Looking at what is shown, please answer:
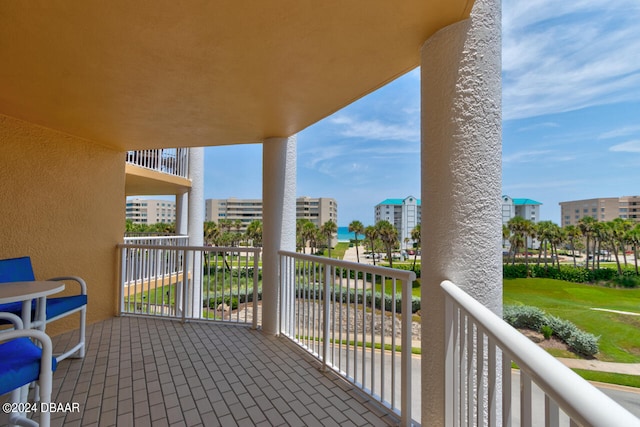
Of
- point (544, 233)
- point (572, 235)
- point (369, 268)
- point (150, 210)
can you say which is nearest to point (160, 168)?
point (369, 268)

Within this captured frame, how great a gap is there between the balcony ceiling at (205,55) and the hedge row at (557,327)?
28.0ft

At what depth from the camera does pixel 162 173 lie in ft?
23.2

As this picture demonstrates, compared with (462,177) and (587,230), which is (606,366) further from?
(587,230)

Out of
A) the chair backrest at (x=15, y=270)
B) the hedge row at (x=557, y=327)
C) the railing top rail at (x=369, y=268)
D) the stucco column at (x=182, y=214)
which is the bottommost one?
the hedge row at (x=557, y=327)

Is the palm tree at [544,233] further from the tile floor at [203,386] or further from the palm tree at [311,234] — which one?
the tile floor at [203,386]

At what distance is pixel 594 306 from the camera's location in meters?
13.3

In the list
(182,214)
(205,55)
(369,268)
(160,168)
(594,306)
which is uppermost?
(160,168)

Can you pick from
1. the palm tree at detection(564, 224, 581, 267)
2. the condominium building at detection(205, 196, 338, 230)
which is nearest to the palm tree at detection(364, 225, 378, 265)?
the condominium building at detection(205, 196, 338, 230)

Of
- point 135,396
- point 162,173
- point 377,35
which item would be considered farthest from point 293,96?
point 162,173

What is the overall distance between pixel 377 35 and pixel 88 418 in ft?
10.2

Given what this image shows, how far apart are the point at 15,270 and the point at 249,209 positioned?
4095cm

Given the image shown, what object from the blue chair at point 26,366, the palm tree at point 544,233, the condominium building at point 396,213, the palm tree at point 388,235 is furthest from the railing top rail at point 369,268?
the palm tree at point 544,233

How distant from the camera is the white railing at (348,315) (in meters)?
1.87

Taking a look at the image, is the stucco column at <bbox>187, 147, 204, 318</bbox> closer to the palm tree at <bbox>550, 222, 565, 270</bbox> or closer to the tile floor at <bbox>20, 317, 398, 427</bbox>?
the tile floor at <bbox>20, 317, 398, 427</bbox>
